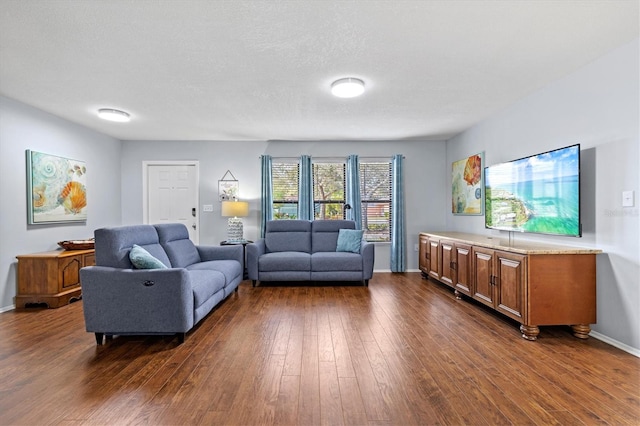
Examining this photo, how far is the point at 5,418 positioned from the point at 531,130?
16.2 feet

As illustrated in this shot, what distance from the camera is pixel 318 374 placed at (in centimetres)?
224

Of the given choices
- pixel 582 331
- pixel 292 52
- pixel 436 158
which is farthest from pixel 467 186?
pixel 292 52

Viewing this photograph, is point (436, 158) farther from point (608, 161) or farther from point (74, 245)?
point (74, 245)

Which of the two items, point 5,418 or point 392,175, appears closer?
point 5,418

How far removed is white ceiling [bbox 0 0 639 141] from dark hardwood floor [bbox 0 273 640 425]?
2397 mm

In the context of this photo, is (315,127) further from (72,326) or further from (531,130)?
(72,326)

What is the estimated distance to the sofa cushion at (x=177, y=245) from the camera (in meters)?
3.85

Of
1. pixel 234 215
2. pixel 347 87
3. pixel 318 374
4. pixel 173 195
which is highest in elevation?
pixel 347 87

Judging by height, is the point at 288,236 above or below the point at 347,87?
below

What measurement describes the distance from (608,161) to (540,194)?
596 millimetres

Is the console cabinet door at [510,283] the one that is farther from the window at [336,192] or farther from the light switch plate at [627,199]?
the window at [336,192]

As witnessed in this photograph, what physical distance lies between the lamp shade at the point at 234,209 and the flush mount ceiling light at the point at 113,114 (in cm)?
185

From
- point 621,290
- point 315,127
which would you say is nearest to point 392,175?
point 315,127

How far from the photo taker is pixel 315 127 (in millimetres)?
5012
